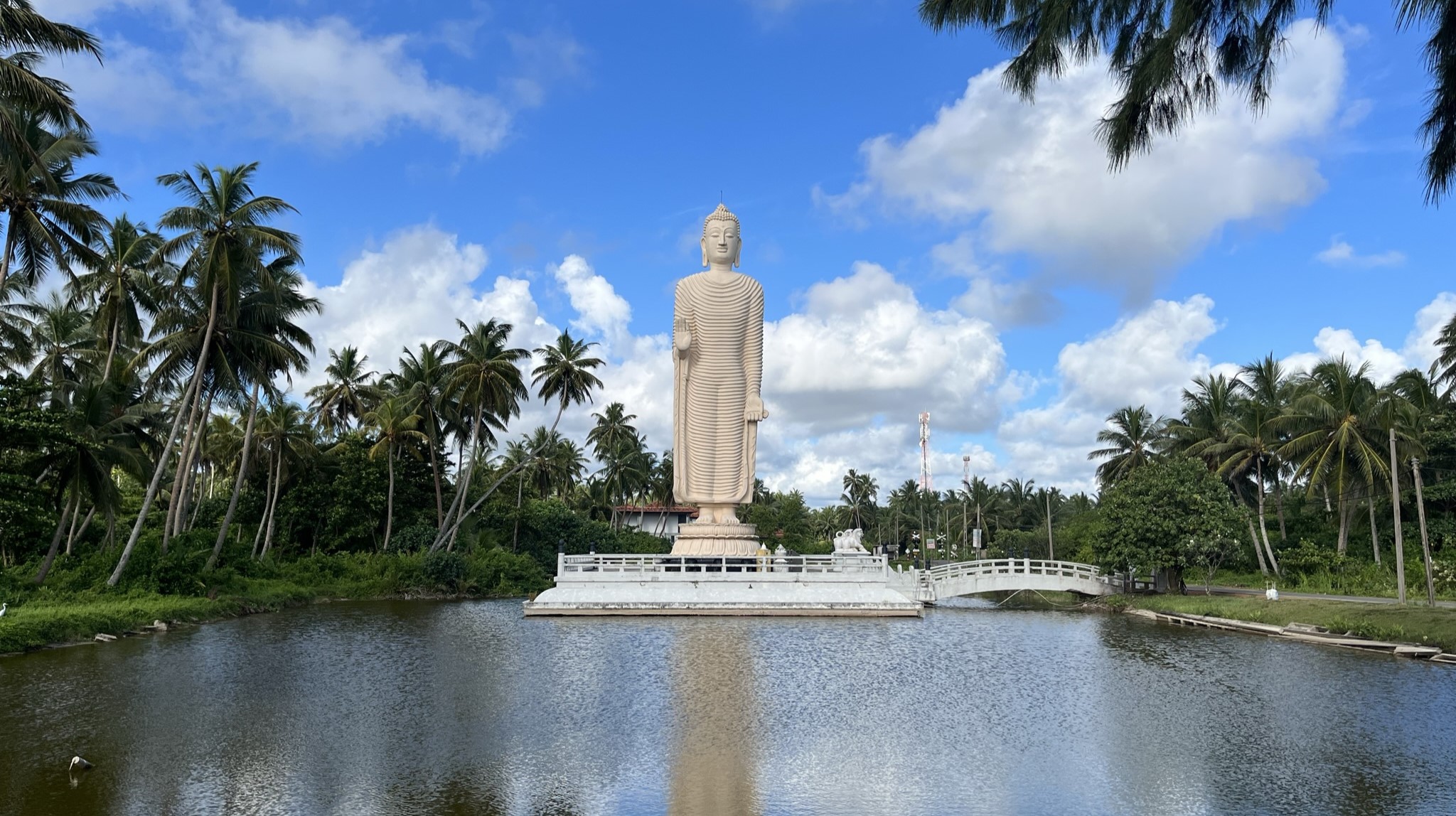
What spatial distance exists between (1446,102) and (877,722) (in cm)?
911

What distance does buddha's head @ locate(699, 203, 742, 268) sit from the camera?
3547cm

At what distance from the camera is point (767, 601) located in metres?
28.1

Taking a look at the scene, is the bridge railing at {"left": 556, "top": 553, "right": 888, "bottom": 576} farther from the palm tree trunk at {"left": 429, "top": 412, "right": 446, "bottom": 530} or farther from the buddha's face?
the palm tree trunk at {"left": 429, "top": 412, "right": 446, "bottom": 530}

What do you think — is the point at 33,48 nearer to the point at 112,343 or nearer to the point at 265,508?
the point at 112,343

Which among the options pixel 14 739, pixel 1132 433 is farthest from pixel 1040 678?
pixel 1132 433

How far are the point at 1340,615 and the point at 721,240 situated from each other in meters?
22.4

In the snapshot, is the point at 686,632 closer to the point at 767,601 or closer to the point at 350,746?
the point at 767,601

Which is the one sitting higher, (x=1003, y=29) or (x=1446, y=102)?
(x=1003, y=29)

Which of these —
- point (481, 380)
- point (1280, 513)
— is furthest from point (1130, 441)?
point (481, 380)

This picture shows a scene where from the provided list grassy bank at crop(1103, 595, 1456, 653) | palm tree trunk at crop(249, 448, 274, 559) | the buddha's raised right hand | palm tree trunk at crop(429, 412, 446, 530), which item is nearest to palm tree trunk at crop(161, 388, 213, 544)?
palm tree trunk at crop(249, 448, 274, 559)

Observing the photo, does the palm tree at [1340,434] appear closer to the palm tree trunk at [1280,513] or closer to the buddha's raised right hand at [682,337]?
the palm tree trunk at [1280,513]

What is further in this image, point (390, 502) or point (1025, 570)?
point (390, 502)

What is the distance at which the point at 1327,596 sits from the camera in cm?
2964

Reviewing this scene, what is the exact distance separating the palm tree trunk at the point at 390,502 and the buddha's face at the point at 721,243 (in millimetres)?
15884
